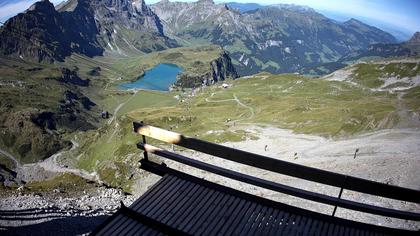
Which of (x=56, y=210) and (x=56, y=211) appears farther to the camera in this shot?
(x=56, y=210)

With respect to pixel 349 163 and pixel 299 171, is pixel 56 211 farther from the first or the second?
A: pixel 349 163

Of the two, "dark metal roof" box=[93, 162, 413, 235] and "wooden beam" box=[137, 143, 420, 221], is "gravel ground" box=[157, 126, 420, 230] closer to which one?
→ "wooden beam" box=[137, 143, 420, 221]

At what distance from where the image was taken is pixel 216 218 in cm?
930

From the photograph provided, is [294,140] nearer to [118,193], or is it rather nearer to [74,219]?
[118,193]

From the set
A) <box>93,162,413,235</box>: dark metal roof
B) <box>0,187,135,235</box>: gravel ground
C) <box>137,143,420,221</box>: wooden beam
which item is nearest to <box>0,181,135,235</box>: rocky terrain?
<box>0,187,135,235</box>: gravel ground

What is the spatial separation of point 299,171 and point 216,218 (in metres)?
2.59

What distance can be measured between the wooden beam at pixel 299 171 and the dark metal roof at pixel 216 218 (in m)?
1.33

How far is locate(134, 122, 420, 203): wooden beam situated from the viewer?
815cm

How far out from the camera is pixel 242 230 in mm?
9031

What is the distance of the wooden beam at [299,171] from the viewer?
26.7 feet

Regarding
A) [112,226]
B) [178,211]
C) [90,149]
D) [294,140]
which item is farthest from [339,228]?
[90,149]

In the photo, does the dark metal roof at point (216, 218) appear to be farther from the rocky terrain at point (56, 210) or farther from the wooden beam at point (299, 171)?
the rocky terrain at point (56, 210)

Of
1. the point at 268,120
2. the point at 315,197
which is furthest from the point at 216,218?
the point at 268,120

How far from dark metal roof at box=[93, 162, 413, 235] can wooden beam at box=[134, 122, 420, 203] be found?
1332 millimetres
